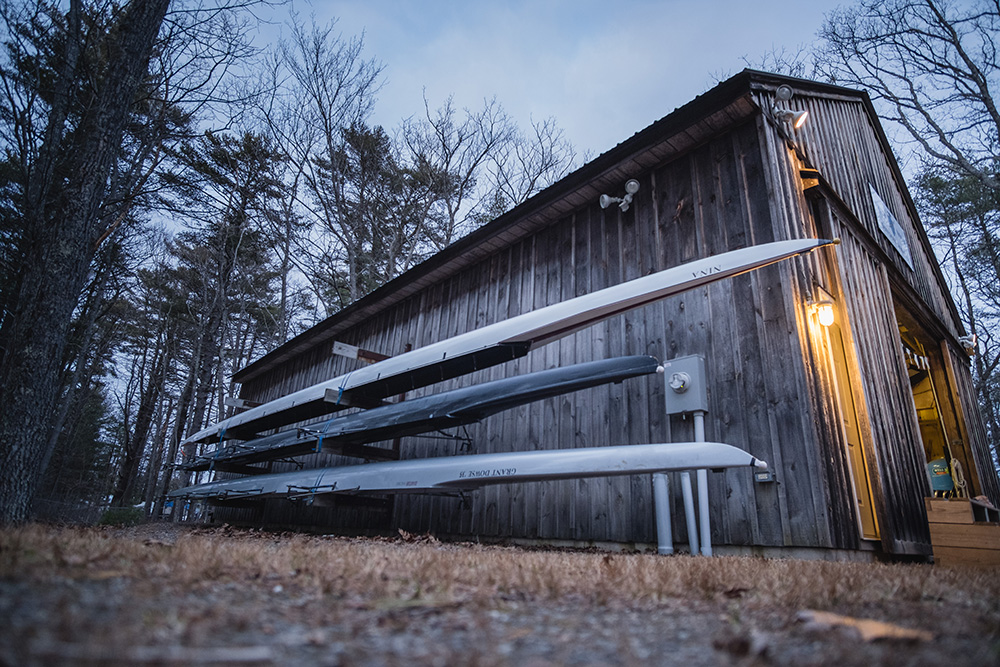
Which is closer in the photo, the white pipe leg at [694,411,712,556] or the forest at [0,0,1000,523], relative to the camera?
the white pipe leg at [694,411,712,556]

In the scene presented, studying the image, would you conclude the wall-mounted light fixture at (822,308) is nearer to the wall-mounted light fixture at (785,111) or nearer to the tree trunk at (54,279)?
the wall-mounted light fixture at (785,111)

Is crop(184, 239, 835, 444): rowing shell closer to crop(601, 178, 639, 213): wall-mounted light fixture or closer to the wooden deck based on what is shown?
crop(601, 178, 639, 213): wall-mounted light fixture

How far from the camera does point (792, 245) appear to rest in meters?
Answer: 4.06

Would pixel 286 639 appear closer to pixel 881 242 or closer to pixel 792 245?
pixel 792 245

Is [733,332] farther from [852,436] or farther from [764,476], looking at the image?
[852,436]

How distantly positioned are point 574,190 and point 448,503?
426 cm

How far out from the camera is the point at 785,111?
5219mm

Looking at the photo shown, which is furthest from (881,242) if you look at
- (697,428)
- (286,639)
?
(286,639)

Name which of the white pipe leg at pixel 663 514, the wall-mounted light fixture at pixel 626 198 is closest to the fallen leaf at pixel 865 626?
the white pipe leg at pixel 663 514

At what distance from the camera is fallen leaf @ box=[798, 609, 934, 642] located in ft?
3.75

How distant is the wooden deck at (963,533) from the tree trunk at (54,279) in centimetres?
Result: 711

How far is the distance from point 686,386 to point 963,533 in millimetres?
2222

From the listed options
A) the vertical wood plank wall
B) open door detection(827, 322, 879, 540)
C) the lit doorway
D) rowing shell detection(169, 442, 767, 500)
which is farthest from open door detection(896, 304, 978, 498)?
rowing shell detection(169, 442, 767, 500)

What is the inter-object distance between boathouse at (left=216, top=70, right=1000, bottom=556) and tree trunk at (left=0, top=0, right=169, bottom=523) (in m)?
4.15
